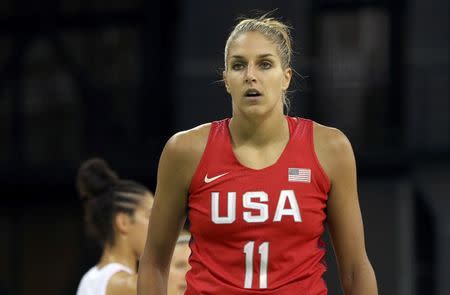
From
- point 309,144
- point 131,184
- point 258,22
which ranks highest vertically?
point 258,22

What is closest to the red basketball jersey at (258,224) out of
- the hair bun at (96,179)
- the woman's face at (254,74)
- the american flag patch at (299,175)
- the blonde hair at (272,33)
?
the american flag patch at (299,175)

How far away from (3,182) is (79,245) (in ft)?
3.94

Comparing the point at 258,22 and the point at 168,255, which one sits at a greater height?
the point at 258,22

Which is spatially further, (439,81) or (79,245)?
(79,245)

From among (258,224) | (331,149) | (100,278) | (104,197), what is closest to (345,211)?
(331,149)

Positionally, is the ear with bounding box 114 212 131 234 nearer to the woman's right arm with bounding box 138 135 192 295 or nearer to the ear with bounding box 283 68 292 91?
the woman's right arm with bounding box 138 135 192 295

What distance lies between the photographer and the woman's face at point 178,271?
5125mm

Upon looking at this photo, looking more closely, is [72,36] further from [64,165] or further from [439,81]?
[439,81]

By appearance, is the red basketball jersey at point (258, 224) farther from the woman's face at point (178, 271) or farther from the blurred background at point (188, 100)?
the blurred background at point (188, 100)

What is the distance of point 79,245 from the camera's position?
1380 cm

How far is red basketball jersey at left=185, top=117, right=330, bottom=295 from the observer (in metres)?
3.61

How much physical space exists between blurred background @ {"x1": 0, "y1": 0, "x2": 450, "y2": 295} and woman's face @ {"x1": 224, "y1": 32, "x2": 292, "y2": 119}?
8423 mm

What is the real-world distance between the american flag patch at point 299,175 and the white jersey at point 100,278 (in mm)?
1657

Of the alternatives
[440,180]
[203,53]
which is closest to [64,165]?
[203,53]
